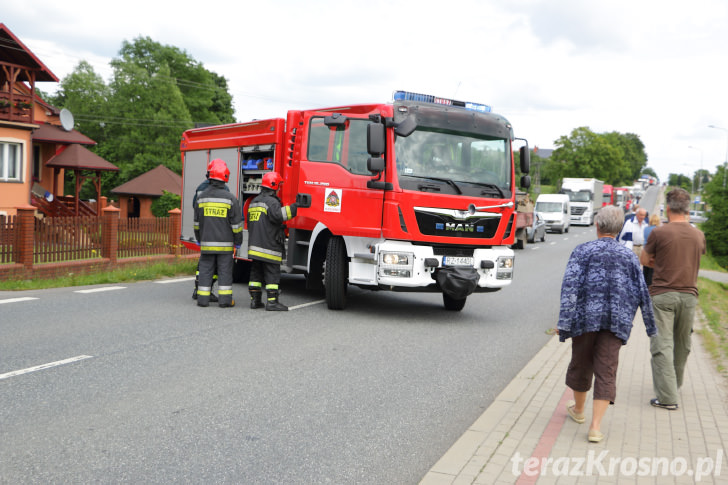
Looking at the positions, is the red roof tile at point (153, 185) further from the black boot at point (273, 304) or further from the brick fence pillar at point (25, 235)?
the black boot at point (273, 304)

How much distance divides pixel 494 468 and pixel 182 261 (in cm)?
1313

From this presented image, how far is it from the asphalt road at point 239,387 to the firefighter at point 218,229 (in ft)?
1.43

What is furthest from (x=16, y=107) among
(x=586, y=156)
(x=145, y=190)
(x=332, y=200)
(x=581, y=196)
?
(x=586, y=156)

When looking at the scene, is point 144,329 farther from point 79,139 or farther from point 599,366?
point 79,139

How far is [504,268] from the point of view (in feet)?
33.7

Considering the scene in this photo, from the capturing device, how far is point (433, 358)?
773 centimetres

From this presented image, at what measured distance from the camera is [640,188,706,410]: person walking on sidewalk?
589 centimetres

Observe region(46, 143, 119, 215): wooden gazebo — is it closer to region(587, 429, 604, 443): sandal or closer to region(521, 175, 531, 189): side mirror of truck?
region(521, 175, 531, 189): side mirror of truck

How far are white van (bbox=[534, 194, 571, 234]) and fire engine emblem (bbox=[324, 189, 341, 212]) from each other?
32.8 metres

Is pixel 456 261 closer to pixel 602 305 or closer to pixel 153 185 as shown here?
pixel 602 305

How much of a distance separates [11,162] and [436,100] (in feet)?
73.4

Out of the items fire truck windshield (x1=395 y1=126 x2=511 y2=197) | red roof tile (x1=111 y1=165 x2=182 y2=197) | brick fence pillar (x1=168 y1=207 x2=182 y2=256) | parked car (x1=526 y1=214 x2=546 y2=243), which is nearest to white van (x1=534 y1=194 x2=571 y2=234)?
parked car (x1=526 y1=214 x2=546 y2=243)

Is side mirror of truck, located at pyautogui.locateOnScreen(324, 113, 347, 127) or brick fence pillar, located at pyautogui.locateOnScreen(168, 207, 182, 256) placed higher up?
side mirror of truck, located at pyautogui.locateOnScreen(324, 113, 347, 127)

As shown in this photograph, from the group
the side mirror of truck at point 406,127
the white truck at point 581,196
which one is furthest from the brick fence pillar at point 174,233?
the white truck at point 581,196
